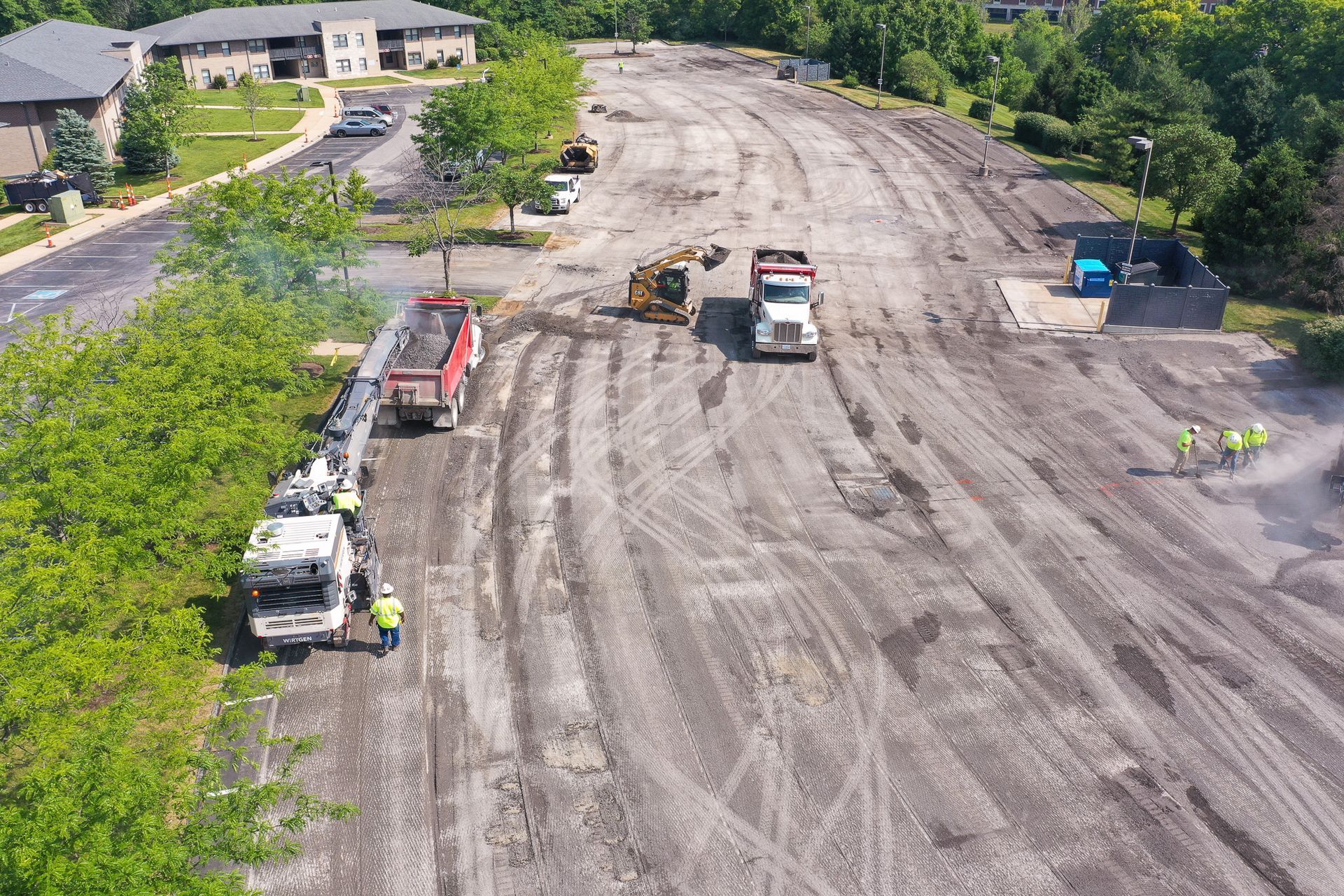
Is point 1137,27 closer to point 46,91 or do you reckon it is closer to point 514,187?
point 514,187

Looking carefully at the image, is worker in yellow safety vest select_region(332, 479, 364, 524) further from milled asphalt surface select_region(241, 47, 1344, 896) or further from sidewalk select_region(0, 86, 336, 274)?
sidewalk select_region(0, 86, 336, 274)

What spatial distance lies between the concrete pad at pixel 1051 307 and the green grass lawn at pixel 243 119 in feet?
180

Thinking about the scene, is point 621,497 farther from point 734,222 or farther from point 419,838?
point 734,222

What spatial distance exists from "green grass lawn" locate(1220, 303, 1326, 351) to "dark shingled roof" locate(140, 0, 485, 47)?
275ft

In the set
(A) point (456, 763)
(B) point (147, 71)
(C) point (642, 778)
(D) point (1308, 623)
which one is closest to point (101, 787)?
(A) point (456, 763)

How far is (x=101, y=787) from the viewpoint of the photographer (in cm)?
1112

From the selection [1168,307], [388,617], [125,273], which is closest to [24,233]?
[125,273]

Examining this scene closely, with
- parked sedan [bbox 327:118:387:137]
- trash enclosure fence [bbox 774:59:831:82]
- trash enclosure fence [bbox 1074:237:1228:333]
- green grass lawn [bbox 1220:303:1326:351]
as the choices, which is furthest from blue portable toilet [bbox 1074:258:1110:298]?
trash enclosure fence [bbox 774:59:831:82]

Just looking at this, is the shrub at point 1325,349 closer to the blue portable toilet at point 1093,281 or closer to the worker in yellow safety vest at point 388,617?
the blue portable toilet at point 1093,281

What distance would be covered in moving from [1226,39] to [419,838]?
92352 millimetres

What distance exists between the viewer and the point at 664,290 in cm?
3709

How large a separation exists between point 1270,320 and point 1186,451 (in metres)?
15.1

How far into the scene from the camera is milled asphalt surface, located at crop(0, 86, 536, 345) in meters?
38.2

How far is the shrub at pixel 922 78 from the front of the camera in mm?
79562
